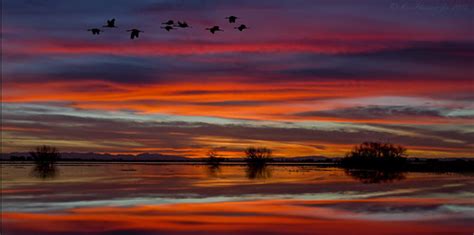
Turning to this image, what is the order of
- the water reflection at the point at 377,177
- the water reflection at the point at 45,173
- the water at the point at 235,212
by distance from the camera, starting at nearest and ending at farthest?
the water at the point at 235,212
the water reflection at the point at 377,177
the water reflection at the point at 45,173

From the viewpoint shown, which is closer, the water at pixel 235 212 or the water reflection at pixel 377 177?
→ the water at pixel 235 212

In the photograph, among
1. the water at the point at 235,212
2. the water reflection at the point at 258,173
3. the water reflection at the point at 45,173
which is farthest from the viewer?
the water reflection at the point at 258,173

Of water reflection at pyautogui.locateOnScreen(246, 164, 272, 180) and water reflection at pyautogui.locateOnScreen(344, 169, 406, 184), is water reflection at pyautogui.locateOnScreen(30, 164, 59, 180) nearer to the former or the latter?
water reflection at pyautogui.locateOnScreen(246, 164, 272, 180)

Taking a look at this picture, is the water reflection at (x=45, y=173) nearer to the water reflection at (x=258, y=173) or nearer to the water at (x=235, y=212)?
the water reflection at (x=258, y=173)

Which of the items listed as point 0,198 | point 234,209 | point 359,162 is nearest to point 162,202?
point 234,209

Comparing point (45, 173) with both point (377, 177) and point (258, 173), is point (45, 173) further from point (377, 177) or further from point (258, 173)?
point (377, 177)

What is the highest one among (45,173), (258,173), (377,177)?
(258,173)

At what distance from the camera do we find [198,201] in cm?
3325

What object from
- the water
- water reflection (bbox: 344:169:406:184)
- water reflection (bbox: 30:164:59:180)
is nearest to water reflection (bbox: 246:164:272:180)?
water reflection (bbox: 344:169:406:184)

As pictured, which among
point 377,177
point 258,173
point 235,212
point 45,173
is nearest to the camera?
point 235,212

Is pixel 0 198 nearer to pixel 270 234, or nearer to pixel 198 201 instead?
pixel 198 201

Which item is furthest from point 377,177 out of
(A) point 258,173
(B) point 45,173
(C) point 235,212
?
(C) point 235,212

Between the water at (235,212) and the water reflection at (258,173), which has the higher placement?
the water reflection at (258,173)

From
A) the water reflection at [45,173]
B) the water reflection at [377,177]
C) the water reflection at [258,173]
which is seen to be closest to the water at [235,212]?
the water reflection at [377,177]
